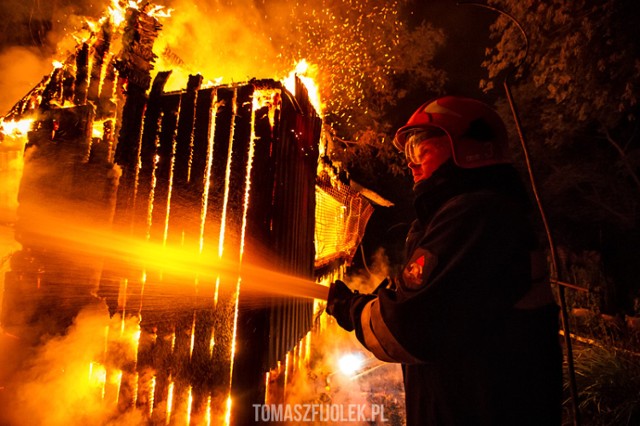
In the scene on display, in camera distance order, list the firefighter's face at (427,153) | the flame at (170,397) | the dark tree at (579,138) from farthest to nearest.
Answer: the dark tree at (579,138)
the flame at (170,397)
the firefighter's face at (427,153)

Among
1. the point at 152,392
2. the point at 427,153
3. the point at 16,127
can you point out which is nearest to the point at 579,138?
the point at 427,153

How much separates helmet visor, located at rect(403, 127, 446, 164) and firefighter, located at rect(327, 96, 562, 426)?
0.82ft

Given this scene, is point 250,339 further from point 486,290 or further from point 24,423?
point 24,423

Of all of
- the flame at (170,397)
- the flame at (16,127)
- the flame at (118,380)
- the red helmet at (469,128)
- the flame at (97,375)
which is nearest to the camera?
the red helmet at (469,128)

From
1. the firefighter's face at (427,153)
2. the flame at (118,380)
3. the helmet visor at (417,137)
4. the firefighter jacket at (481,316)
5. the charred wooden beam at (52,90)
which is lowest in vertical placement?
the flame at (118,380)

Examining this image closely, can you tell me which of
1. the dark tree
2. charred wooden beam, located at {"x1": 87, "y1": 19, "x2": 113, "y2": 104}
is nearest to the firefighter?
charred wooden beam, located at {"x1": 87, "y1": 19, "x2": 113, "y2": 104}

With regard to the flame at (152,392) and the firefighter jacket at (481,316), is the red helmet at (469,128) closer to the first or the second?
the firefighter jacket at (481,316)

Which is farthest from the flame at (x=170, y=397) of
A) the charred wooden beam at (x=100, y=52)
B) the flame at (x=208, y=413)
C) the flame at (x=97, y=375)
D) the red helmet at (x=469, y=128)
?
the charred wooden beam at (x=100, y=52)

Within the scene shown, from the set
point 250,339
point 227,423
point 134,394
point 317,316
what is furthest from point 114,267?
point 317,316

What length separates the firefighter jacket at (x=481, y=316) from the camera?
6.59 ft

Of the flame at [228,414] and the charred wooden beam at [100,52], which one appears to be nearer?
the flame at [228,414]

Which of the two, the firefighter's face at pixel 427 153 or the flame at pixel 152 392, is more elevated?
the firefighter's face at pixel 427 153

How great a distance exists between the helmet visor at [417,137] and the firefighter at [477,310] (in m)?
0.25

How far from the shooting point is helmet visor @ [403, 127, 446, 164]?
2701 mm
